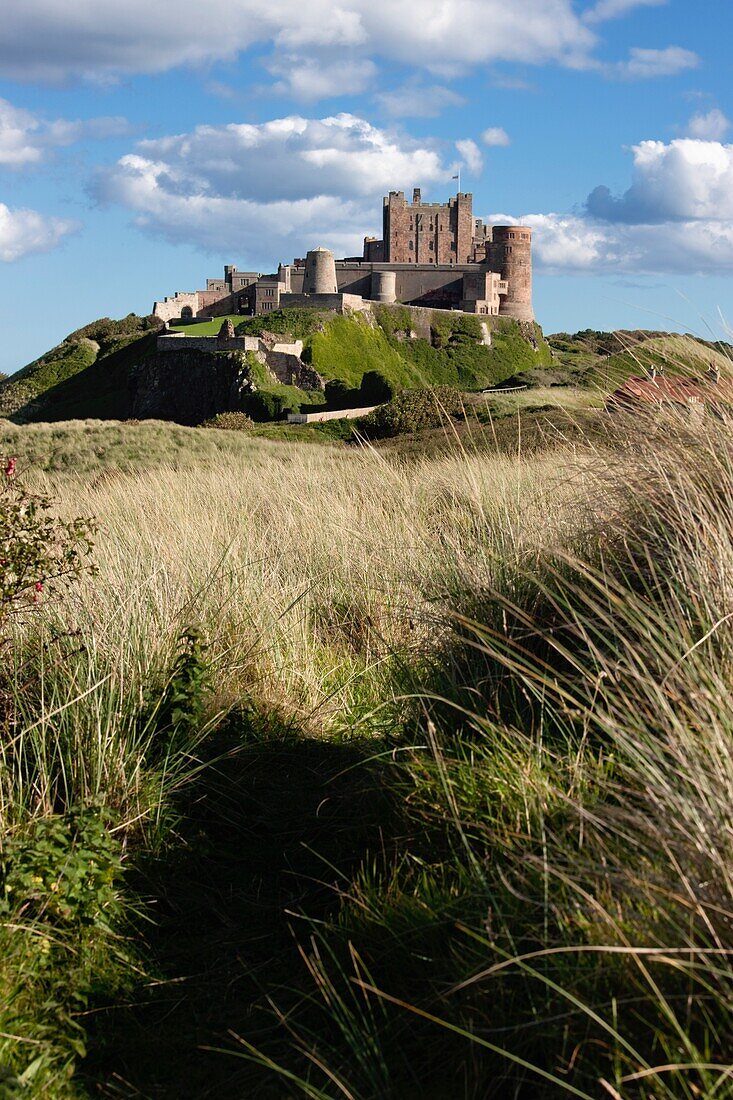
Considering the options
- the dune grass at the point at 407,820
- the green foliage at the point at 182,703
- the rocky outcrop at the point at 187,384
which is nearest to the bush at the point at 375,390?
the rocky outcrop at the point at 187,384

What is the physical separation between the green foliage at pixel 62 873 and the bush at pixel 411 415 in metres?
20.1

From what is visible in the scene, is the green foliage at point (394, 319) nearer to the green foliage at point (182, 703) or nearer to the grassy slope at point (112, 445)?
the grassy slope at point (112, 445)

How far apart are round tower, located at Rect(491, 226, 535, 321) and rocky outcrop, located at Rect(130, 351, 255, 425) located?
27173 millimetres

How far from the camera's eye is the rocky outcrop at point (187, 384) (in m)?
59.5

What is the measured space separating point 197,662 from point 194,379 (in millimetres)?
60005

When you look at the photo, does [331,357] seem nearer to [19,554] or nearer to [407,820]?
[19,554]

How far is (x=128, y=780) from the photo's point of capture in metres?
3.49

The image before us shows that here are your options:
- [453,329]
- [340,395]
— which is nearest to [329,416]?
[340,395]

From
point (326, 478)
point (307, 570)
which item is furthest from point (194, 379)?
point (307, 570)

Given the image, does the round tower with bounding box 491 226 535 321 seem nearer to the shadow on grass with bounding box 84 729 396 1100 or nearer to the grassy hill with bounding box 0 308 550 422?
the grassy hill with bounding box 0 308 550 422

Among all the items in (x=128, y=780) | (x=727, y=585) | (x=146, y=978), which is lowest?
(x=146, y=978)

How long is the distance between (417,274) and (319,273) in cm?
870

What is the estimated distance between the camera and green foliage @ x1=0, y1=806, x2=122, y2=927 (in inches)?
111

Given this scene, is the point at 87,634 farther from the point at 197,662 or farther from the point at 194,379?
the point at 194,379
